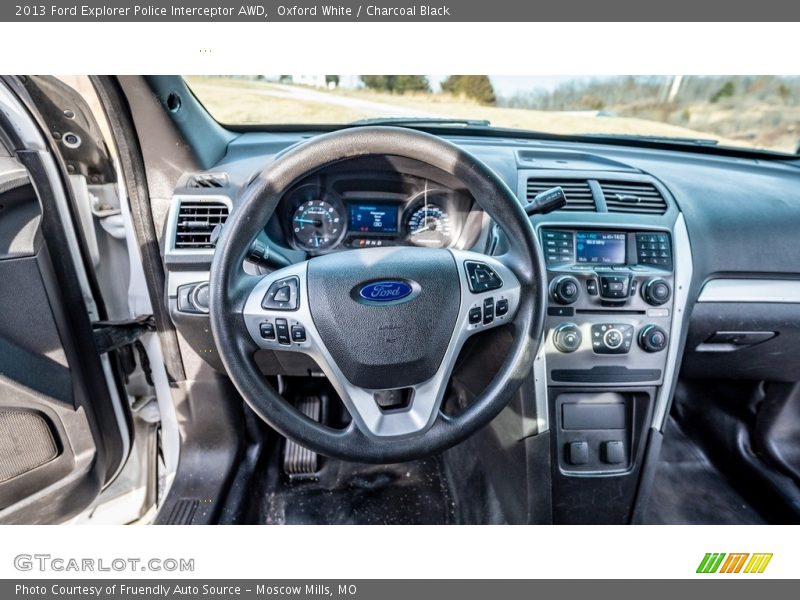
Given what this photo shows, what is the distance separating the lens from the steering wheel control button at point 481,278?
45.5 inches

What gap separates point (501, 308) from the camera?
1.18m

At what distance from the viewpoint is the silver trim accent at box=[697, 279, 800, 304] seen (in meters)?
1.66

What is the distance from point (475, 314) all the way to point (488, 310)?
34mm

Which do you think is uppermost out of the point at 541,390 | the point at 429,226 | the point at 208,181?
the point at 208,181

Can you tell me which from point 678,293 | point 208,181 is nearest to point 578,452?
point 678,293

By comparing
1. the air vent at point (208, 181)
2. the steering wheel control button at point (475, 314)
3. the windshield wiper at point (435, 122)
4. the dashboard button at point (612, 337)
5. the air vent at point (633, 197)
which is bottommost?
the dashboard button at point (612, 337)

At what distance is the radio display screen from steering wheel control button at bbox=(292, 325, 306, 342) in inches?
36.0

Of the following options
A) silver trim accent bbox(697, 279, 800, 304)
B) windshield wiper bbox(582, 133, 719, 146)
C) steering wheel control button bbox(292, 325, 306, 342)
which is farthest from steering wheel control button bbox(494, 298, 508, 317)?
windshield wiper bbox(582, 133, 719, 146)

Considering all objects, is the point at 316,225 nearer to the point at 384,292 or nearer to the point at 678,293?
the point at 384,292

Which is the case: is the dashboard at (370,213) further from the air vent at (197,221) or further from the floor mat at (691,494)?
the floor mat at (691,494)

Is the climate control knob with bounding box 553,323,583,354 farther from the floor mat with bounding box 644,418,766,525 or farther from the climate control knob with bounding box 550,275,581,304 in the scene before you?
the floor mat with bounding box 644,418,766,525

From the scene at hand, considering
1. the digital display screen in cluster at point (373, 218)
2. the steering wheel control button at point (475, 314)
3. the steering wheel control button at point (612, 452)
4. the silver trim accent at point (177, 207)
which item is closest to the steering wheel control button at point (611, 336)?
the steering wheel control button at point (612, 452)

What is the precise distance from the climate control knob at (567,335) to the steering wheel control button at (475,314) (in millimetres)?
462
